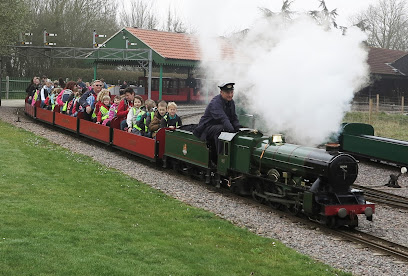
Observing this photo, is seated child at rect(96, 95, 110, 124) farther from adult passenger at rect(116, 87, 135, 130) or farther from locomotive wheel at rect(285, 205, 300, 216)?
locomotive wheel at rect(285, 205, 300, 216)

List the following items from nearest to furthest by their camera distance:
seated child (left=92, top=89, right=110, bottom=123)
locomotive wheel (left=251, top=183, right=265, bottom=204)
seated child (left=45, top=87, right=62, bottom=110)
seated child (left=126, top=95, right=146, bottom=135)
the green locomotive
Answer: the green locomotive
locomotive wheel (left=251, top=183, right=265, bottom=204)
seated child (left=126, top=95, right=146, bottom=135)
seated child (left=92, top=89, right=110, bottom=123)
seated child (left=45, top=87, right=62, bottom=110)

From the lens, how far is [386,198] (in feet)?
39.8

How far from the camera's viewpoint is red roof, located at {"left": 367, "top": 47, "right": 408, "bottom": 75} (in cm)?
4548

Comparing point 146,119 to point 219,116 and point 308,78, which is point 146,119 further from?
point 308,78

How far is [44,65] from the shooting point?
4962 cm

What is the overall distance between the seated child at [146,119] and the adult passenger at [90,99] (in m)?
4.17

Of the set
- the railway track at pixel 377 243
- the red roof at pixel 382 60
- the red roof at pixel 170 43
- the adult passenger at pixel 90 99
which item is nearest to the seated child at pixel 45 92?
the adult passenger at pixel 90 99

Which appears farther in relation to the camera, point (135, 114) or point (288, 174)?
point (135, 114)

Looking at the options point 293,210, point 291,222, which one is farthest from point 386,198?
point 291,222

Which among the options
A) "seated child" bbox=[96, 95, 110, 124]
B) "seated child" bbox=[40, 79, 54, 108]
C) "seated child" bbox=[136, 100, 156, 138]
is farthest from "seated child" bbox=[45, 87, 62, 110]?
"seated child" bbox=[136, 100, 156, 138]

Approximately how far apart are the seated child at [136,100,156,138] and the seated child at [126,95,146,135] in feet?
0.37

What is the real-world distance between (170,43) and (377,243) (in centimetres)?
2907

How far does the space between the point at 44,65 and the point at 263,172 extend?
4214 centimetres

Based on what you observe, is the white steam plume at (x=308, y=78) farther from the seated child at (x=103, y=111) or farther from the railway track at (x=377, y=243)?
the seated child at (x=103, y=111)
